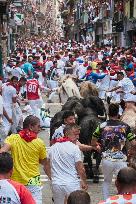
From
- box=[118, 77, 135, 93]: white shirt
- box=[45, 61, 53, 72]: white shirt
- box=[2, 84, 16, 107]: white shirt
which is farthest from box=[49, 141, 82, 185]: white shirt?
box=[45, 61, 53, 72]: white shirt

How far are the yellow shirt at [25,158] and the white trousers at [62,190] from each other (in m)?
0.26

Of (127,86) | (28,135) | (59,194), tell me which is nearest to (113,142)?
(59,194)

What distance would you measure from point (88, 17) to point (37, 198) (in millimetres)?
86034

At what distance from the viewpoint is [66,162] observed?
8.17 m

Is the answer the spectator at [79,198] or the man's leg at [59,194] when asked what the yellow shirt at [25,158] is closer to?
the man's leg at [59,194]

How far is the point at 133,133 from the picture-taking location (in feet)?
33.3

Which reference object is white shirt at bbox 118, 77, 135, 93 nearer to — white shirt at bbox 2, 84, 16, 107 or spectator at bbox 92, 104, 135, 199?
white shirt at bbox 2, 84, 16, 107

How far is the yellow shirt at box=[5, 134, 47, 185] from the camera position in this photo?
8.06 metres

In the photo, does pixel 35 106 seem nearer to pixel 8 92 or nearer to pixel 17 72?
pixel 8 92

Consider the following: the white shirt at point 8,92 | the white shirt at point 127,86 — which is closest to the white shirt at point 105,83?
the white shirt at point 127,86

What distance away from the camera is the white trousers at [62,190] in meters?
8.13

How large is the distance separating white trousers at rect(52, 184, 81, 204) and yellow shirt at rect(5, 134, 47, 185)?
0.85 feet

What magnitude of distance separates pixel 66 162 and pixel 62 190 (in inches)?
13.5

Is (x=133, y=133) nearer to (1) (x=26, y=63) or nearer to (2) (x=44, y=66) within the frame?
(1) (x=26, y=63)
